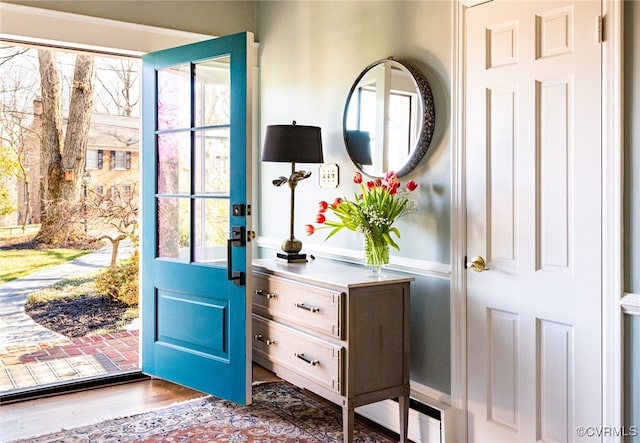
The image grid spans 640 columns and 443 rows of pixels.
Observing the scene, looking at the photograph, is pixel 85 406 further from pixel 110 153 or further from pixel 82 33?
pixel 110 153

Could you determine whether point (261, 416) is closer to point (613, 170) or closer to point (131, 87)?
point (613, 170)

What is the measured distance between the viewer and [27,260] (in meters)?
4.60

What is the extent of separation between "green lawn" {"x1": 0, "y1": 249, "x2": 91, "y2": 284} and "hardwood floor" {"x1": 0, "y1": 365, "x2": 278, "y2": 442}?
1.76m

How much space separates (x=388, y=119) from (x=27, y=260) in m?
3.50

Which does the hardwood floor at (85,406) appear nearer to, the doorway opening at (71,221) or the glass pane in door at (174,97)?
the doorway opening at (71,221)

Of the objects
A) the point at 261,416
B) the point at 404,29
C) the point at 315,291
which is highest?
the point at 404,29

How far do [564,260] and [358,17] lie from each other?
180 centimetres

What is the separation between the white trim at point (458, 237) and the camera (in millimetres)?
2443

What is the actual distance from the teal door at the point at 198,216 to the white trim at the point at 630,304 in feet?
5.88

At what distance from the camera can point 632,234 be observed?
1853mm

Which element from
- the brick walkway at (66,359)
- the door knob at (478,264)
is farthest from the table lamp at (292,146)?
the brick walkway at (66,359)

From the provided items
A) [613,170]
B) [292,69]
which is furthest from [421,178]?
[292,69]

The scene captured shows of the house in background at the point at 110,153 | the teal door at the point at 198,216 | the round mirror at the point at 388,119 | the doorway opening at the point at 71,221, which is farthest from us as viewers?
the house in background at the point at 110,153

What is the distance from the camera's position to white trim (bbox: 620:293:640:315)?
71.8 inches
